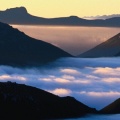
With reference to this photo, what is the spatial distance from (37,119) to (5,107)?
13675mm

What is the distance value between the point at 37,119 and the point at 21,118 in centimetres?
723

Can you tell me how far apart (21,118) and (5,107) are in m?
8.42

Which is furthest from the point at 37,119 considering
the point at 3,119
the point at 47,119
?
the point at 3,119

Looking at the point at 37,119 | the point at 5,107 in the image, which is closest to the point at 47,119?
the point at 37,119

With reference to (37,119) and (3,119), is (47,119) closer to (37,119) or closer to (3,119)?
(37,119)

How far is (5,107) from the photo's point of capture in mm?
199000

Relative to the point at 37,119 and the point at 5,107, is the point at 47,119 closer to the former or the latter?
the point at 37,119

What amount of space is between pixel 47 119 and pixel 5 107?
17496mm

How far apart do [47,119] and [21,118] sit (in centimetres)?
Answer: 1097

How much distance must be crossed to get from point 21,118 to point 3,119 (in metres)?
9.94

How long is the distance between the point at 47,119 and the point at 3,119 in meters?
20.2

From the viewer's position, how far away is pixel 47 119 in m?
200

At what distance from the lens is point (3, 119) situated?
617ft
